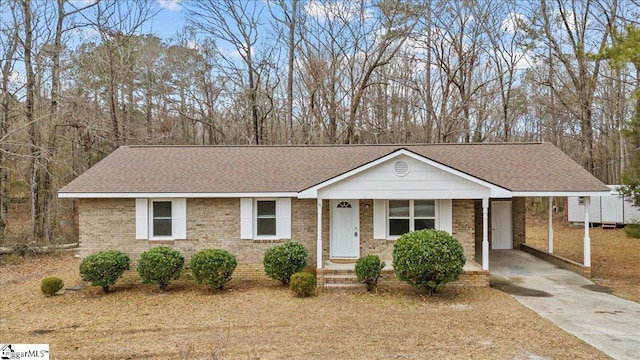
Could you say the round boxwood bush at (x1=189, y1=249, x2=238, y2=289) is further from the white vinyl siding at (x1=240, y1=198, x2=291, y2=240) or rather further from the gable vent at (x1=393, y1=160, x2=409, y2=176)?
the gable vent at (x1=393, y1=160, x2=409, y2=176)

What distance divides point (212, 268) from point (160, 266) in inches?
60.3

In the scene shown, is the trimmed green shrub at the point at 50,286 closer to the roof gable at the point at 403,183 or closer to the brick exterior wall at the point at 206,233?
the brick exterior wall at the point at 206,233

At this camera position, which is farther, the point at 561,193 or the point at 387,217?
the point at 387,217

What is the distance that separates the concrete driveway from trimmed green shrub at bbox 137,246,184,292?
953cm

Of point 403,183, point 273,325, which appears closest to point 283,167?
point 403,183

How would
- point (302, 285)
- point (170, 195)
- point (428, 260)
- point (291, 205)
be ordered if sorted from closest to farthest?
point (428, 260) < point (302, 285) < point (170, 195) < point (291, 205)

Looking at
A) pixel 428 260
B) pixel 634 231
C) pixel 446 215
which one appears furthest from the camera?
pixel 446 215

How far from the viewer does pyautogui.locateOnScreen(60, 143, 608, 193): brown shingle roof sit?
Result: 13.6 m

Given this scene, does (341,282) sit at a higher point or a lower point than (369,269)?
lower

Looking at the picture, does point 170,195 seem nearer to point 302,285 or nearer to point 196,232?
point 196,232

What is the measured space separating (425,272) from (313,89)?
62.1ft

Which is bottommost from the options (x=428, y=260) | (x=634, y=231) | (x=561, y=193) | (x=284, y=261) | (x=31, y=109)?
(x=284, y=261)

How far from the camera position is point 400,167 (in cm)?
1273

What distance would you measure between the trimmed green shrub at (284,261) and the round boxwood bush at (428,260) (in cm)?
304
